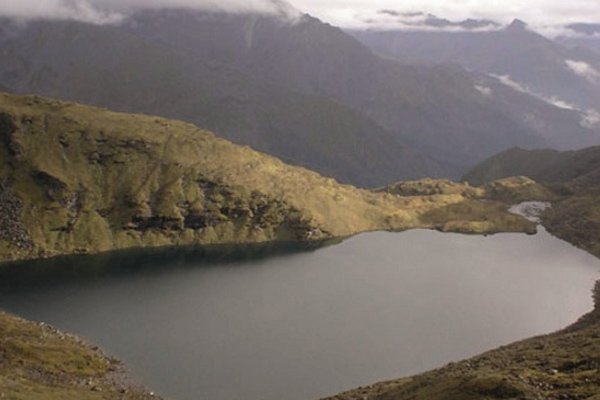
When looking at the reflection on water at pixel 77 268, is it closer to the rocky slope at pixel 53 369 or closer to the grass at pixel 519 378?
the rocky slope at pixel 53 369

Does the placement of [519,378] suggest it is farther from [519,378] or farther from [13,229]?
[13,229]

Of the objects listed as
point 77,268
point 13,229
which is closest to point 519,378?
point 77,268

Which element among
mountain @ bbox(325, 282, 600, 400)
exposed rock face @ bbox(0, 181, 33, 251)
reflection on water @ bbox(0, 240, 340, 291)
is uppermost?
mountain @ bbox(325, 282, 600, 400)

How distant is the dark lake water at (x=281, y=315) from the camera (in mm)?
118188

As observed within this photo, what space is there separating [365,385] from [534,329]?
5055 cm

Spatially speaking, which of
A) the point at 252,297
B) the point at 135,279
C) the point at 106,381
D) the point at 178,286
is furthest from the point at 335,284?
the point at 106,381

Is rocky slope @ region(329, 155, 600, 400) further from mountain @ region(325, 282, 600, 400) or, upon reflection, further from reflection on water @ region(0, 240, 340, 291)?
reflection on water @ region(0, 240, 340, 291)

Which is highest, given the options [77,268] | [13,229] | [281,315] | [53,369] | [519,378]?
[519,378]

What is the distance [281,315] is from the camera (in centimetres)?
14862

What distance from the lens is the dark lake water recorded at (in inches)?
4653

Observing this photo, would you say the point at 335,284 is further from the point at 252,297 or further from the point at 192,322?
the point at 192,322

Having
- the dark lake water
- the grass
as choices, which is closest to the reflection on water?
the dark lake water

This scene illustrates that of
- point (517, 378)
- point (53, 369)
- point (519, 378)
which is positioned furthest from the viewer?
point (53, 369)

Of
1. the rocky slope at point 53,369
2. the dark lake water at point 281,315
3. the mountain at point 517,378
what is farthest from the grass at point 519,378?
the rocky slope at point 53,369
